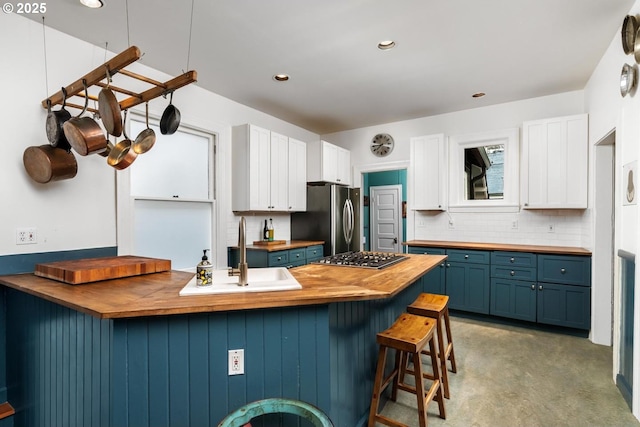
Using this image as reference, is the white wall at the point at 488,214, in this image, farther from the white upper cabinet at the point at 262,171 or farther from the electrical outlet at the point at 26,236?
the electrical outlet at the point at 26,236

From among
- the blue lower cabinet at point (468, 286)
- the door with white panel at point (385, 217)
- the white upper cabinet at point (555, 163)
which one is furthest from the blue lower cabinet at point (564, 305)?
the door with white panel at point (385, 217)

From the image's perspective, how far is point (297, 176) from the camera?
15.5 ft

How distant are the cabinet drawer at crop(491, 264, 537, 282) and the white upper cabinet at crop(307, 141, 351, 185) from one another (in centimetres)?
246

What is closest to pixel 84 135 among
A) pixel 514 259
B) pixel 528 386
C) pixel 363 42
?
pixel 363 42

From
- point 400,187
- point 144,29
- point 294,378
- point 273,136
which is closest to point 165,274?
point 294,378

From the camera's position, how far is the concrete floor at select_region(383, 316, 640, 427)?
2.14 metres

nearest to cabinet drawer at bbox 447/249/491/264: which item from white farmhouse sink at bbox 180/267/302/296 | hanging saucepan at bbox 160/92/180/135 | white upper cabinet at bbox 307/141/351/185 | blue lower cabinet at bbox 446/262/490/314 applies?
blue lower cabinet at bbox 446/262/490/314

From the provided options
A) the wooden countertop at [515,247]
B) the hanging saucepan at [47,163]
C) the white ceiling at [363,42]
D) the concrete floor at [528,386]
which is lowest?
the concrete floor at [528,386]

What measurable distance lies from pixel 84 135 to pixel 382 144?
4.13 m

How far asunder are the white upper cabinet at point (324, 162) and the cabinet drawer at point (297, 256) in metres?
1.15

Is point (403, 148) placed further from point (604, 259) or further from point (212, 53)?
point (212, 53)

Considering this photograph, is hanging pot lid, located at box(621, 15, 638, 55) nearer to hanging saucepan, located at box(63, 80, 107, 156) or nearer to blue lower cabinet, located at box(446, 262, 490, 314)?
blue lower cabinet, located at box(446, 262, 490, 314)

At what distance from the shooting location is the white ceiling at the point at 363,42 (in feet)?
7.60

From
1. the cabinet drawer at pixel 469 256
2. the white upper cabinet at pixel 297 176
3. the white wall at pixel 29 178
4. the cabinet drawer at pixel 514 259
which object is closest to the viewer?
the white wall at pixel 29 178
